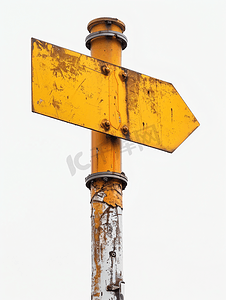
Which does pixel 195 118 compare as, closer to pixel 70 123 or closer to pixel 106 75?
pixel 106 75

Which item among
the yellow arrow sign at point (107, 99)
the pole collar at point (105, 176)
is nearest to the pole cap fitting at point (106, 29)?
the yellow arrow sign at point (107, 99)

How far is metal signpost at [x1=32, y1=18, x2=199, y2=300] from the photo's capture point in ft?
19.8

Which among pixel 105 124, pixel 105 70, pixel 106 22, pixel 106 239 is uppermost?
pixel 106 22

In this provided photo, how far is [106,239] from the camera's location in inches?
238

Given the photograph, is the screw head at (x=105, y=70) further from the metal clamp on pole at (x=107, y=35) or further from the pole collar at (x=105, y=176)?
the pole collar at (x=105, y=176)

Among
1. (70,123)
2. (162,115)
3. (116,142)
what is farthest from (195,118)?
(70,123)

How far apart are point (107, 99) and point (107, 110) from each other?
0.39 feet

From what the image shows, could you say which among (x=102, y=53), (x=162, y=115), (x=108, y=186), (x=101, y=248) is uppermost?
(x=102, y=53)

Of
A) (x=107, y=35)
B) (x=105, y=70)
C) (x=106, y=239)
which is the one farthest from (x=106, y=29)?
(x=106, y=239)

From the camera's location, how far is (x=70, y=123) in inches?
242

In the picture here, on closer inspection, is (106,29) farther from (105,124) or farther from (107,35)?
(105,124)

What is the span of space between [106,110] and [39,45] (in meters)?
0.89

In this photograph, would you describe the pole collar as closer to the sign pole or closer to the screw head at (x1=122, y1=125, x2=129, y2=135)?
the sign pole

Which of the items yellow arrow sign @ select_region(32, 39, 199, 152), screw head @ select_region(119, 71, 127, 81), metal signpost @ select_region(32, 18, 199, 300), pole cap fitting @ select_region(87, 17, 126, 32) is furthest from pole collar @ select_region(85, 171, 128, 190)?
pole cap fitting @ select_region(87, 17, 126, 32)
